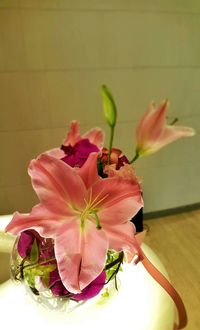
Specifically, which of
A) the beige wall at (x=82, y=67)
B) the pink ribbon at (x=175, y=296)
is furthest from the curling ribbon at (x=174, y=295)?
the beige wall at (x=82, y=67)

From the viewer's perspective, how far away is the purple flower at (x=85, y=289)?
0.43 m

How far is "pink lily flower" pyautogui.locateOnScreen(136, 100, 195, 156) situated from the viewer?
0.34m

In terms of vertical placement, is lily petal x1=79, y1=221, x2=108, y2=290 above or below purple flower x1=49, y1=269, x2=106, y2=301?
above

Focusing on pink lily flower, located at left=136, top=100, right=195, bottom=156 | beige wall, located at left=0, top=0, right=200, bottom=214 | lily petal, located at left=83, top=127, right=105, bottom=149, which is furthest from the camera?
beige wall, located at left=0, top=0, right=200, bottom=214

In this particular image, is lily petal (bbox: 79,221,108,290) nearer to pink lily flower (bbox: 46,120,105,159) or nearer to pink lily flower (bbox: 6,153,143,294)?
pink lily flower (bbox: 6,153,143,294)

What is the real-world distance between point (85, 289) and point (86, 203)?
147 mm

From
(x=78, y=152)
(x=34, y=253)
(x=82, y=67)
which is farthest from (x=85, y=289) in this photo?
(x=82, y=67)

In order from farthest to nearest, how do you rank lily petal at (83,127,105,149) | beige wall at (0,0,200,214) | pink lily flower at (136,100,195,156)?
beige wall at (0,0,200,214) → lily petal at (83,127,105,149) → pink lily flower at (136,100,195,156)

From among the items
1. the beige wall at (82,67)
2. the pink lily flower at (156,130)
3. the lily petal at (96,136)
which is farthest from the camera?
the beige wall at (82,67)

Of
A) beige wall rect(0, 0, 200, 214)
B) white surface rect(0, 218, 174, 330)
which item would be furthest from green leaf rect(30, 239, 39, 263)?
beige wall rect(0, 0, 200, 214)

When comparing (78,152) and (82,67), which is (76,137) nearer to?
(78,152)

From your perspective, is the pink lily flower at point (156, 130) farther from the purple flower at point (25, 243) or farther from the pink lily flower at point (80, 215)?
the purple flower at point (25, 243)

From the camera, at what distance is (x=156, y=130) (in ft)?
1.13

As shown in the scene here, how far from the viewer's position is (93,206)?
39cm
